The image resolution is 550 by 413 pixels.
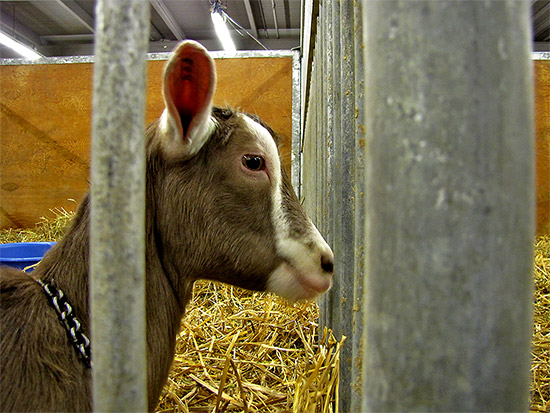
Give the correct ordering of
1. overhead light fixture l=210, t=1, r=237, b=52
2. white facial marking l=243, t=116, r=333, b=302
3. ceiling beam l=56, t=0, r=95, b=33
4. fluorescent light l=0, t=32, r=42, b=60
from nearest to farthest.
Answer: white facial marking l=243, t=116, r=333, b=302 < overhead light fixture l=210, t=1, r=237, b=52 < ceiling beam l=56, t=0, r=95, b=33 < fluorescent light l=0, t=32, r=42, b=60

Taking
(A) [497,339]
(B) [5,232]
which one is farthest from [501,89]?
(B) [5,232]

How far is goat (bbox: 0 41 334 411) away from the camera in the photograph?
1.22 m

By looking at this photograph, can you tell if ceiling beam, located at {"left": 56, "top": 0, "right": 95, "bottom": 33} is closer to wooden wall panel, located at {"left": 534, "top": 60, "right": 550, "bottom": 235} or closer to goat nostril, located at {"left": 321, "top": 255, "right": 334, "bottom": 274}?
wooden wall panel, located at {"left": 534, "top": 60, "right": 550, "bottom": 235}

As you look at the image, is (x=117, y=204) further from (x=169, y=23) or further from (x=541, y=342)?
(x=169, y=23)

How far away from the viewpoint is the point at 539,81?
5.63 metres

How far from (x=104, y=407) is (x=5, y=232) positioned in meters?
6.28

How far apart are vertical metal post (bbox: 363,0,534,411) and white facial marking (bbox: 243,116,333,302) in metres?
0.93

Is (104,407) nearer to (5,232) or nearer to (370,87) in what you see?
(370,87)

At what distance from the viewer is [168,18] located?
12062mm

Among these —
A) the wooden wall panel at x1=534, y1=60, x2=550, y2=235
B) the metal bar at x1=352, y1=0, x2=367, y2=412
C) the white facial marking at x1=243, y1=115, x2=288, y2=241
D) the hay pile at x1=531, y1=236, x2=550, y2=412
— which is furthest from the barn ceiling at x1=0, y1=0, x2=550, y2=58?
the metal bar at x1=352, y1=0, x2=367, y2=412

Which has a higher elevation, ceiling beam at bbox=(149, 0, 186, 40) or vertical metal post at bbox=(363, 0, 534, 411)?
ceiling beam at bbox=(149, 0, 186, 40)

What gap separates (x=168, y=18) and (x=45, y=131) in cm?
720

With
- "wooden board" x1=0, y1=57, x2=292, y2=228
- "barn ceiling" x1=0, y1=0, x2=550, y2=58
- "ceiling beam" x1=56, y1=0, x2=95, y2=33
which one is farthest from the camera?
"barn ceiling" x1=0, y1=0, x2=550, y2=58

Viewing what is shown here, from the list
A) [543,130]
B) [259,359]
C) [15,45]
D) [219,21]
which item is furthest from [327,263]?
[15,45]
